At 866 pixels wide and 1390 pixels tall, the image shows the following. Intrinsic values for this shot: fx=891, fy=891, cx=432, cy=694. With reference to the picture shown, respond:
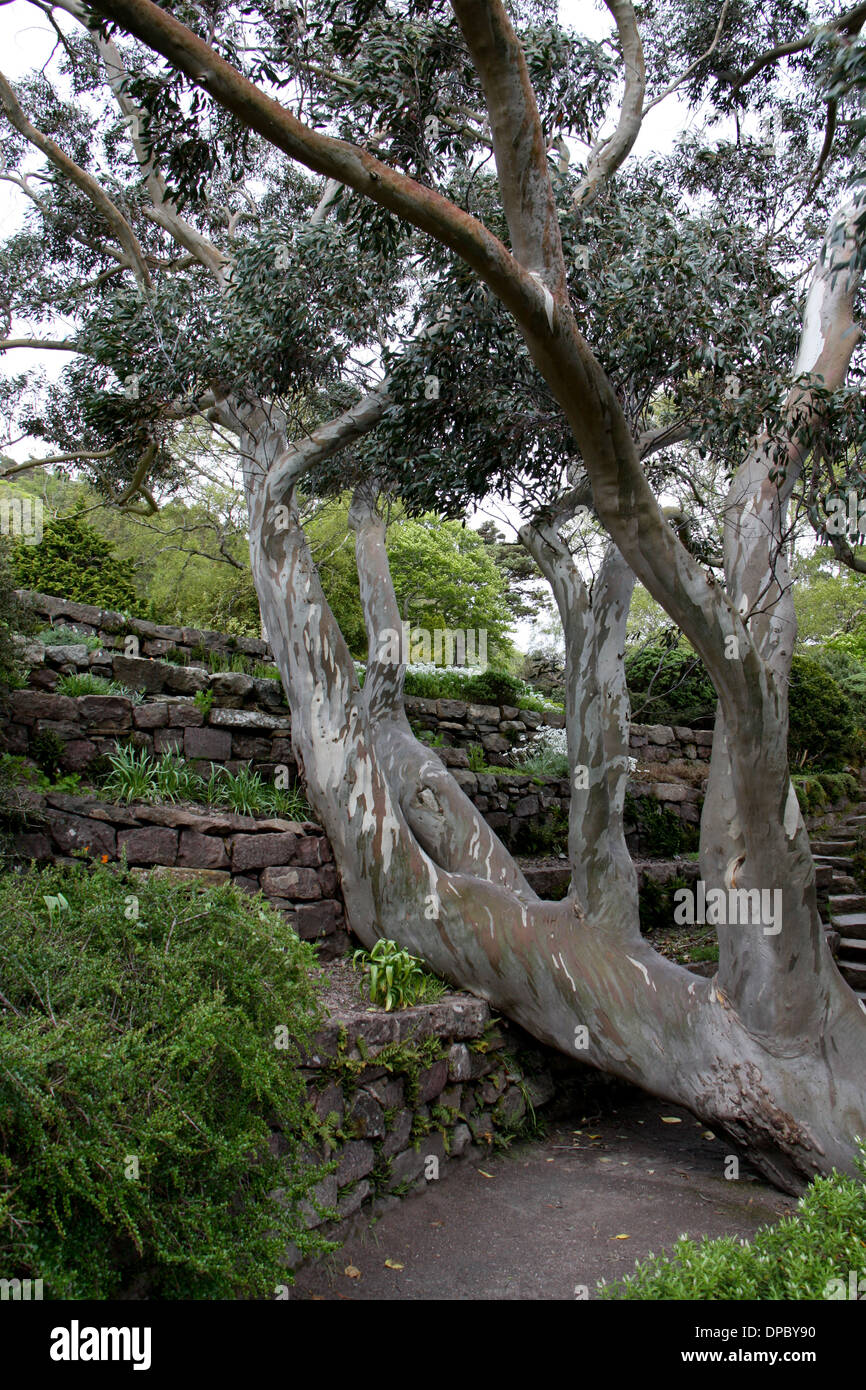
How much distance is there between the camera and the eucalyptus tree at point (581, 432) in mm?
3961

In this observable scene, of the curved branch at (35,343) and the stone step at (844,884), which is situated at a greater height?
the curved branch at (35,343)

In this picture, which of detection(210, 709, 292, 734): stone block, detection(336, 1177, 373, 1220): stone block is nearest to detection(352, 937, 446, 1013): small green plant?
detection(336, 1177, 373, 1220): stone block

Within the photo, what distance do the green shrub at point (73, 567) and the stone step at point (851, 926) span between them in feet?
25.8

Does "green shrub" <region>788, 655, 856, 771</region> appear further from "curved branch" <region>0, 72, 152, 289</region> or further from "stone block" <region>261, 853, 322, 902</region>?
"curved branch" <region>0, 72, 152, 289</region>

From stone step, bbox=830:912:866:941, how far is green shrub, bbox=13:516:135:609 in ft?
25.8

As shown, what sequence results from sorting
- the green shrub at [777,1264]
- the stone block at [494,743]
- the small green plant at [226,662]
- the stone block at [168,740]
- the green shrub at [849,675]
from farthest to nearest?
the green shrub at [849,675]
the stone block at [494,743]
the small green plant at [226,662]
the stone block at [168,740]
the green shrub at [777,1264]

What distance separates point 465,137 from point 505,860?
5324 millimetres

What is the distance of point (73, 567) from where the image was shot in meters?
10.1

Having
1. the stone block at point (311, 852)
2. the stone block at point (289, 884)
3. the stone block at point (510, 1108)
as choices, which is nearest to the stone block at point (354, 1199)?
the stone block at point (510, 1108)

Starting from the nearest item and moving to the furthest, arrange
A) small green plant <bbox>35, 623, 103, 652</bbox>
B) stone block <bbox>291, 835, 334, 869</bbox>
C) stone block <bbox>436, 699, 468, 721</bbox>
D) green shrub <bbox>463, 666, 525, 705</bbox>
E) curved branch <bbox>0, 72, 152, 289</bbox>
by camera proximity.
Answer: stone block <bbox>291, 835, 334, 869</bbox> → small green plant <bbox>35, 623, 103, 652</bbox> → curved branch <bbox>0, 72, 152, 289</bbox> → stone block <bbox>436, 699, 468, 721</bbox> → green shrub <bbox>463, 666, 525, 705</bbox>

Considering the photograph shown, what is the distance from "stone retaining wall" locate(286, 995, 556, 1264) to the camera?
429 centimetres

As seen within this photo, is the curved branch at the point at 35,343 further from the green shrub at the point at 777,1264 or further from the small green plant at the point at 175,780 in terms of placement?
the green shrub at the point at 777,1264
